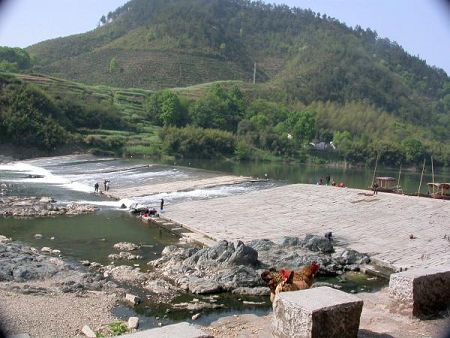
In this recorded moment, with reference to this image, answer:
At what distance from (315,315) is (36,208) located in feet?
56.0

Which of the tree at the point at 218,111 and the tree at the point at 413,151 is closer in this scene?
the tree at the point at 413,151

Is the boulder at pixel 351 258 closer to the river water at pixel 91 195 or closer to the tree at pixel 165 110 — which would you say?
the river water at pixel 91 195

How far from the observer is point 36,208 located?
21141 millimetres

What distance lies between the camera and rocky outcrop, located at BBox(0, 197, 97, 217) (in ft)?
66.2

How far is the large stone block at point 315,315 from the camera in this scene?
660 centimetres

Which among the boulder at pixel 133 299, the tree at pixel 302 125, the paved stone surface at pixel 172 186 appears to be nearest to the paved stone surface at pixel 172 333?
the boulder at pixel 133 299

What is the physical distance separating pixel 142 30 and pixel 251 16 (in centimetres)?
5226

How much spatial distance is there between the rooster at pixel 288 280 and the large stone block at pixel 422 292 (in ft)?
4.56

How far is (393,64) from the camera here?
453 ft

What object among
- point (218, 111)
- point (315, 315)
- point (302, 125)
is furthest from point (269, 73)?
point (315, 315)

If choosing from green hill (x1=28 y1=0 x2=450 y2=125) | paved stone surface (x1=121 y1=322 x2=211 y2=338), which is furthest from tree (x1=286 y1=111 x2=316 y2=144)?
paved stone surface (x1=121 y1=322 x2=211 y2=338)

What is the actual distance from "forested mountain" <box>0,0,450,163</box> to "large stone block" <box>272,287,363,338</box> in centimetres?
5508

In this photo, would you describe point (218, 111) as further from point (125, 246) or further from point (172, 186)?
point (125, 246)

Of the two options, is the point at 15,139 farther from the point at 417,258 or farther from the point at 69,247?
the point at 417,258
